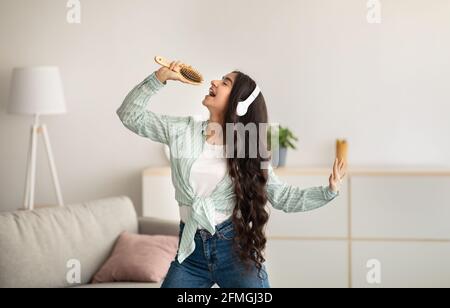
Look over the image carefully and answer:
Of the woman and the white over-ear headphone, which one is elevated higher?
the white over-ear headphone

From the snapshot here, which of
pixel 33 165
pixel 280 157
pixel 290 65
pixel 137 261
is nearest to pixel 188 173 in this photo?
pixel 137 261

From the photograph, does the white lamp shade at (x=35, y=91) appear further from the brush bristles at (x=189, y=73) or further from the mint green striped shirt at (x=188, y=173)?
the brush bristles at (x=189, y=73)

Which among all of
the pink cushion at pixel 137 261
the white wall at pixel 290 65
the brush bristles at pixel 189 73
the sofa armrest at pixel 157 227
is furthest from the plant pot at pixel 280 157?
the brush bristles at pixel 189 73

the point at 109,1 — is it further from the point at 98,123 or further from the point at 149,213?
the point at 149,213

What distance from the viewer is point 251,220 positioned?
99.6 inches

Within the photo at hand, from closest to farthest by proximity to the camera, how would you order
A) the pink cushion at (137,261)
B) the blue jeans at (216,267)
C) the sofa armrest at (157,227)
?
the blue jeans at (216,267)
the pink cushion at (137,261)
the sofa armrest at (157,227)

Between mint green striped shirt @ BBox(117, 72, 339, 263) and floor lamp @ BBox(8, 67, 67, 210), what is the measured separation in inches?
96.8

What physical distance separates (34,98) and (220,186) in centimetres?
264

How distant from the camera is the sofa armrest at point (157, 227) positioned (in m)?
4.02

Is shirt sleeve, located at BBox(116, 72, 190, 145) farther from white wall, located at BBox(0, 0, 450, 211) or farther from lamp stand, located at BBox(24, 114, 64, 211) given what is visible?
lamp stand, located at BBox(24, 114, 64, 211)

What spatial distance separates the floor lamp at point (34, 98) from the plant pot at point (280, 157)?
130cm

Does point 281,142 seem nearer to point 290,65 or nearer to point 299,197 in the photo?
point 290,65

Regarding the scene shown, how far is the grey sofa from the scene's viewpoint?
11.3 feet

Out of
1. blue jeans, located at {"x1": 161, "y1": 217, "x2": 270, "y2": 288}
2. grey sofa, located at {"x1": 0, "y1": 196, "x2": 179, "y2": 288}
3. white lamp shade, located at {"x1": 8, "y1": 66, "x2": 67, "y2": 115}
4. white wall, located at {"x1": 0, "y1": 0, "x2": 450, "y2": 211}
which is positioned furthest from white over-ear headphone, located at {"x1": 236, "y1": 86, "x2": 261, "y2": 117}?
white lamp shade, located at {"x1": 8, "y1": 66, "x2": 67, "y2": 115}
